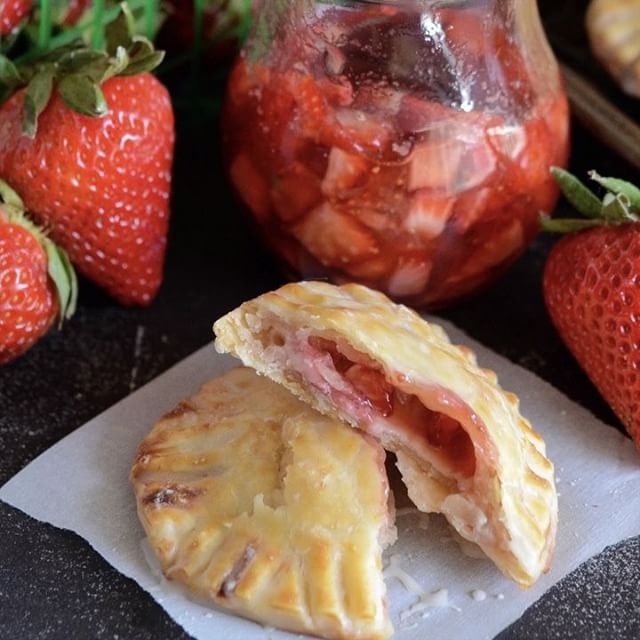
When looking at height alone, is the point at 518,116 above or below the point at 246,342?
above

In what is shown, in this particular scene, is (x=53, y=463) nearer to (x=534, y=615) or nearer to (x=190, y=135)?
(x=534, y=615)

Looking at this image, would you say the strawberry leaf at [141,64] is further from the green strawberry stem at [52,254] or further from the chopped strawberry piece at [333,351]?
the chopped strawberry piece at [333,351]

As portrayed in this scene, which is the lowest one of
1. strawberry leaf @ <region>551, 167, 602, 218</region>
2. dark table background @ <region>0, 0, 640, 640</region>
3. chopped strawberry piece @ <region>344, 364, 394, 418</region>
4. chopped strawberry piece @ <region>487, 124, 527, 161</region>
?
dark table background @ <region>0, 0, 640, 640</region>

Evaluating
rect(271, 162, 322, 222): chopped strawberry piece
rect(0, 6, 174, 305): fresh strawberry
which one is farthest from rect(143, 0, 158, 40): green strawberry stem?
rect(271, 162, 322, 222): chopped strawberry piece

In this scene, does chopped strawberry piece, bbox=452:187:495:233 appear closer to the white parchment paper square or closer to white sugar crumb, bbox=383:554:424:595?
the white parchment paper square

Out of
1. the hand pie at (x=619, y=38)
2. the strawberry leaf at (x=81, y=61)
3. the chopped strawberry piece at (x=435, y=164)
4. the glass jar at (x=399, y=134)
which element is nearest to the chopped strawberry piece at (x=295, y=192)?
the glass jar at (x=399, y=134)

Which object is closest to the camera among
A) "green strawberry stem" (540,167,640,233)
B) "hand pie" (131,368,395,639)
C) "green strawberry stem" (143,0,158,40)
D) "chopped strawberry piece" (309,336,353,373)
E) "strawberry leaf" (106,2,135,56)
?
"hand pie" (131,368,395,639)

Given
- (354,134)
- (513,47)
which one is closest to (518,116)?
(513,47)
